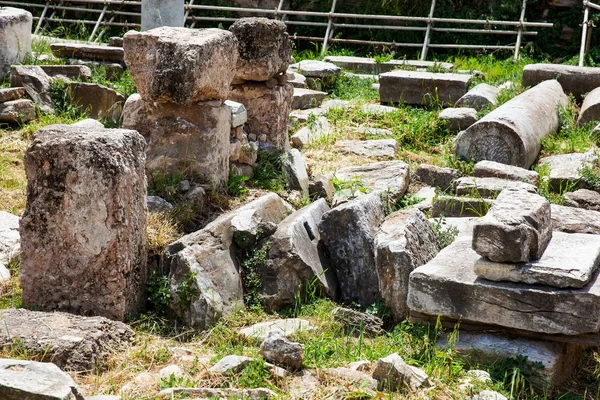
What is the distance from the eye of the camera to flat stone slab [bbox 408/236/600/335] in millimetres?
5230

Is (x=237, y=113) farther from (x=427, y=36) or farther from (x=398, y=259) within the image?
(x=427, y=36)

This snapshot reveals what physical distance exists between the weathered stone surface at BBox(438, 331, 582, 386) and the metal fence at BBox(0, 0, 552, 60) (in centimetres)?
926

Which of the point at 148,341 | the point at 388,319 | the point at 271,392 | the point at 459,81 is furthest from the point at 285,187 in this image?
the point at 459,81

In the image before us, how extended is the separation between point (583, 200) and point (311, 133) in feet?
11.2

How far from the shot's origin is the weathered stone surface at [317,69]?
12.6 meters

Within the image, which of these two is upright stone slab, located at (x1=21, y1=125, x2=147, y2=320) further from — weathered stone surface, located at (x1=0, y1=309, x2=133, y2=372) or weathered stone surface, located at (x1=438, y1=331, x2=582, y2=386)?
weathered stone surface, located at (x1=438, y1=331, x2=582, y2=386)

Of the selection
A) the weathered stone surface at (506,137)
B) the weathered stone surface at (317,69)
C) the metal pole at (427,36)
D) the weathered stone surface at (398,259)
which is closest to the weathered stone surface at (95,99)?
the weathered stone surface at (317,69)

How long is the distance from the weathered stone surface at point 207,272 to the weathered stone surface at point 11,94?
454 centimetres

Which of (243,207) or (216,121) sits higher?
(216,121)

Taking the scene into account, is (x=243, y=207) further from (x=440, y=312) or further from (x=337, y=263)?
(x=440, y=312)

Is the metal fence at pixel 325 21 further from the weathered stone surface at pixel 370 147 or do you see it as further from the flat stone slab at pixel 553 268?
the flat stone slab at pixel 553 268

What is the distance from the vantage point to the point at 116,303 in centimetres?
579

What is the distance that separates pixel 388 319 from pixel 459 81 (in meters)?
6.29

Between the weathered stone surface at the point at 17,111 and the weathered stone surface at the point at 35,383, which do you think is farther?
the weathered stone surface at the point at 17,111
